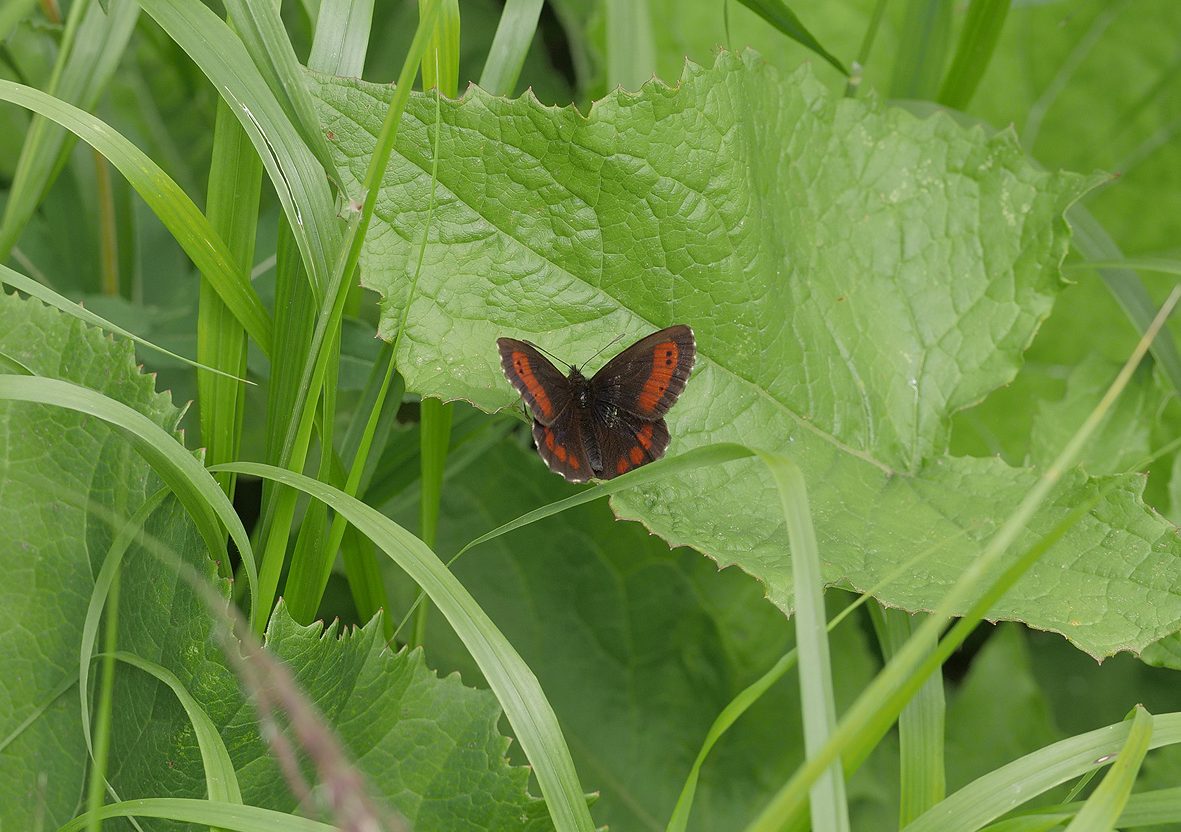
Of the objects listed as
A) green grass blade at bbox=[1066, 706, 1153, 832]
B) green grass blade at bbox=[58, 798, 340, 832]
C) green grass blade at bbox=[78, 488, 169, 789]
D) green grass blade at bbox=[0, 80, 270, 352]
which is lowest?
green grass blade at bbox=[58, 798, 340, 832]

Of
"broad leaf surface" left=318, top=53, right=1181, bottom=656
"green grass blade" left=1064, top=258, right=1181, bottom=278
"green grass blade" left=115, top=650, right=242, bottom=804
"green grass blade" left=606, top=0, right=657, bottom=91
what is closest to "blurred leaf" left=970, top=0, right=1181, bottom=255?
"green grass blade" left=1064, top=258, right=1181, bottom=278

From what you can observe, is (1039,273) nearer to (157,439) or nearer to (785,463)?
(785,463)

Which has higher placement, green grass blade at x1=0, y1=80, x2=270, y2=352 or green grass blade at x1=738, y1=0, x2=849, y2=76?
green grass blade at x1=738, y1=0, x2=849, y2=76

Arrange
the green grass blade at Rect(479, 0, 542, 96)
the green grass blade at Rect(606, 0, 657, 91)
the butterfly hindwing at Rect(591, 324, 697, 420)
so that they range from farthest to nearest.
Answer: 1. the green grass blade at Rect(606, 0, 657, 91)
2. the green grass blade at Rect(479, 0, 542, 96)
3. the butterfly hindwing at Rect(591, 324, 697, 420)

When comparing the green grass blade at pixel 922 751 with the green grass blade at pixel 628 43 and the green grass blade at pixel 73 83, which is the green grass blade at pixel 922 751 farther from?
the green grass blade at pixel 73 83

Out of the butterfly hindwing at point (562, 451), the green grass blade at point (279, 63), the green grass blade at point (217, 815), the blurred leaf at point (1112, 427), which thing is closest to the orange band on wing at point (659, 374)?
the butterfly hindwing at point (562, 451)

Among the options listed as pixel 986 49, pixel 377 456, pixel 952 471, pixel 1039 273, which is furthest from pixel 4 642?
pixel 986 49

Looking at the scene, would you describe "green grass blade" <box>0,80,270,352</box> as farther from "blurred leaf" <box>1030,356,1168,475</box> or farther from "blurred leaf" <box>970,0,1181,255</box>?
"blurred leaf" <box>970,0,1181,255</box>

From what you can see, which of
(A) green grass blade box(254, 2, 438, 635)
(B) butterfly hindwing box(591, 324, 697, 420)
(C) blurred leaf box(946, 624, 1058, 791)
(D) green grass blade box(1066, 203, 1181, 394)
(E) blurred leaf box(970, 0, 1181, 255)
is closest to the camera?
(A) green grass blade box(254, 2, 438, 635)
